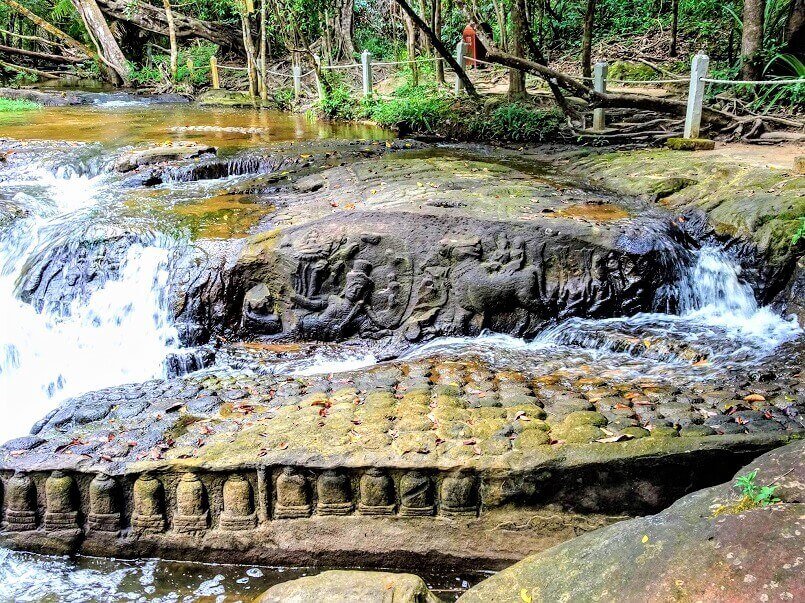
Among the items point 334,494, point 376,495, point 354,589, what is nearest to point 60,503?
point 334,494

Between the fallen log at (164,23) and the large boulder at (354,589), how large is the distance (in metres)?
24.4

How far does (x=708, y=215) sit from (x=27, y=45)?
28158 millimetres

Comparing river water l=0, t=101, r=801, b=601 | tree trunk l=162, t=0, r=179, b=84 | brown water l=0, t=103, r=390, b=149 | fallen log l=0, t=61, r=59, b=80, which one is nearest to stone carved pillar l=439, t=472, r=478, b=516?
river water l=0, t=101, r=801, b=601

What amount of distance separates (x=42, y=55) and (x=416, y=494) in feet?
83.3

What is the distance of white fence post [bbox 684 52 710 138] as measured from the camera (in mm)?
10062

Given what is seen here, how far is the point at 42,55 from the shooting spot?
24.2 metres

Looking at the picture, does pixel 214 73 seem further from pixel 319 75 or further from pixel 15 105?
pixel 15 105

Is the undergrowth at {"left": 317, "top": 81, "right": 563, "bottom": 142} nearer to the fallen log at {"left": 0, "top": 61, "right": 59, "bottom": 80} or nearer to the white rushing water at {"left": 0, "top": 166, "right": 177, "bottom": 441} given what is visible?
Answer: the white rushing water at {"left": 0, "top": 166, "right": 177, "bottom": 441}

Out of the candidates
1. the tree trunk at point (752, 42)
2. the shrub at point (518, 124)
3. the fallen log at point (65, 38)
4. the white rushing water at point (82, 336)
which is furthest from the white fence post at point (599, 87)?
the fallen log at point (65, 38)

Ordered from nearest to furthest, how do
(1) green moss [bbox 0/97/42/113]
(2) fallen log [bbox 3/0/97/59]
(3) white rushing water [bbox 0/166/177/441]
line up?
(3) white rushing water [bbox 0/166/177/441] → (1) green moss [bbox 0/97/42/113] → (2) fallen log [bbox 3/0/97/59]

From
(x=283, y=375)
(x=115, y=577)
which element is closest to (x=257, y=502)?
(x=115, y=577)

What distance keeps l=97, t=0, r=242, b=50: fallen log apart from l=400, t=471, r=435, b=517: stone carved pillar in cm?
2367

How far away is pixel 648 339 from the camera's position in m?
6.18

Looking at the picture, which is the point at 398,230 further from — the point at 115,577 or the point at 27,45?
the point at 27,45
